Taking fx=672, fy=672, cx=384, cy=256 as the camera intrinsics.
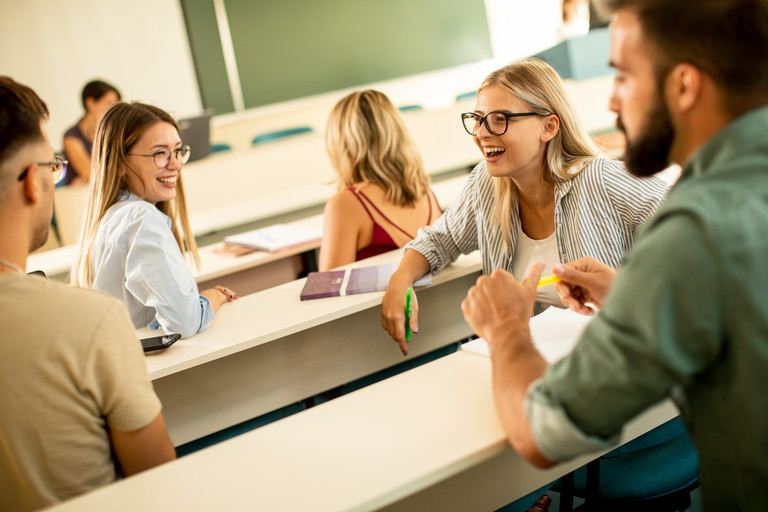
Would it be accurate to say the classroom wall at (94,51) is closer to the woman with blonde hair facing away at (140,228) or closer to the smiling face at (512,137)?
the woman with blonde hair facing away at (140,228)

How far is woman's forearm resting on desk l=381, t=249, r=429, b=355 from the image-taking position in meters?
1.88

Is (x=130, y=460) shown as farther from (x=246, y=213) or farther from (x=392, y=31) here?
(x=392, y=31)

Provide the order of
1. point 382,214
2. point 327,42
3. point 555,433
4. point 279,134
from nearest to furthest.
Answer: point 555,433, point 382,214, point 279,134, point 327,42

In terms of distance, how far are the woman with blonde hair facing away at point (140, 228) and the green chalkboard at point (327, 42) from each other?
15.7 ft

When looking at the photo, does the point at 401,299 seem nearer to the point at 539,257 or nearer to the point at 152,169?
the point at 539,257

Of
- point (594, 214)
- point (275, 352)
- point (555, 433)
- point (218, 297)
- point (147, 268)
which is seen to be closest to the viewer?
point (555, 433)

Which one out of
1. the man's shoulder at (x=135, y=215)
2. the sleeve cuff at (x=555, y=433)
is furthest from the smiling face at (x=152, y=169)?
the sleeve cuff at (x=555, y=433)

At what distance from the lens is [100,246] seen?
6.49 feet

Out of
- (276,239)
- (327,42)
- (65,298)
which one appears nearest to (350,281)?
(276,239)

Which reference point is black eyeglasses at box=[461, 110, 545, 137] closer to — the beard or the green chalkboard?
the beard

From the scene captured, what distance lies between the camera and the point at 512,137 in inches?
71.4

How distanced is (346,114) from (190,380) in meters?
1.23

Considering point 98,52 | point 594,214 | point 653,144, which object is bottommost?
point 594,214

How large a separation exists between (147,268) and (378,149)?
3.52 feet
